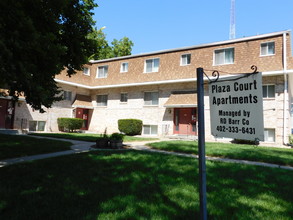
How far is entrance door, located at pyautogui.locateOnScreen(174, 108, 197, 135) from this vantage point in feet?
63.7

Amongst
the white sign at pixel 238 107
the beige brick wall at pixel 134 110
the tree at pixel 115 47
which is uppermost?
the tree at pixel 115 47

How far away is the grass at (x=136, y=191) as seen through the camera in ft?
11.2

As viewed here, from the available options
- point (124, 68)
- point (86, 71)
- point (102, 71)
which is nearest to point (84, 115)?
point (86, 71)

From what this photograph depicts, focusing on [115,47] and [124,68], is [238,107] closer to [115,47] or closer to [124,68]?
[124,68]

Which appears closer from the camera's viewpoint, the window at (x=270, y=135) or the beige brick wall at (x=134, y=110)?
the window at (x=270, y=135)

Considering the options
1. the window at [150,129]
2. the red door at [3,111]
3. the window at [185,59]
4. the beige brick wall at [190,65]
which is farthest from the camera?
the window at [150,129]

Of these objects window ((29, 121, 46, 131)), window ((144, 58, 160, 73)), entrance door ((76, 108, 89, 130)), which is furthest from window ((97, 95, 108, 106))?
window ((29, 121, 46, 131))

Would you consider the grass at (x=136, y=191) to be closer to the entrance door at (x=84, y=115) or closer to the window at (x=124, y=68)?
the window at (x=124, y=68)

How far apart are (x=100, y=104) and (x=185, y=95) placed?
10.2 metres

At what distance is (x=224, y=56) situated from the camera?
18.0 meters

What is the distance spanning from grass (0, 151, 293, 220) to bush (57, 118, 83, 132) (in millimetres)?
15358

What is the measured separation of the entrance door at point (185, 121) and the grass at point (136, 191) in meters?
12.6

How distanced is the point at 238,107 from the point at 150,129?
18863 mm

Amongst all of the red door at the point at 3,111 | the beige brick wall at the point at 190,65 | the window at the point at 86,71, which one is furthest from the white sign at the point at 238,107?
the window at the point at 86,71
